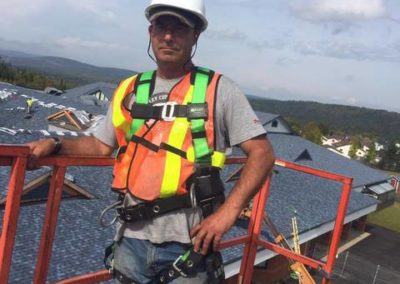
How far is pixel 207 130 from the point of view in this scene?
A: 285 cm

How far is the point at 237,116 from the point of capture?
282 cm

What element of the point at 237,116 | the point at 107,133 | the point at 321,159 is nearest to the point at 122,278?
the point at 107,133

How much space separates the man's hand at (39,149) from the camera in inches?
108

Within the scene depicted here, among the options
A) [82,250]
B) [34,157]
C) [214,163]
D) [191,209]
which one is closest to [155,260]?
[191,209]

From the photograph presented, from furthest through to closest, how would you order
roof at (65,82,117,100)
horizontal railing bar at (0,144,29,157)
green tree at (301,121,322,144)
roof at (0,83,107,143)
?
green tree at (301,121,322,144) < roof at (65,82,117,100) < roof at (0,83,107,143) < horizontal railing bar at (0,144,29,157)

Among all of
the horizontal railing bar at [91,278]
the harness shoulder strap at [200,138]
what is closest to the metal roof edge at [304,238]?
the horizontal railing bar at [91,278]

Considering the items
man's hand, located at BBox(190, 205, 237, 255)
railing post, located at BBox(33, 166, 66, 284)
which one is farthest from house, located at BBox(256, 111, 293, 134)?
man's hand, located at BBox(190, 205, 237, 255)

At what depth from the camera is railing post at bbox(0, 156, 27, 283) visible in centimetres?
258

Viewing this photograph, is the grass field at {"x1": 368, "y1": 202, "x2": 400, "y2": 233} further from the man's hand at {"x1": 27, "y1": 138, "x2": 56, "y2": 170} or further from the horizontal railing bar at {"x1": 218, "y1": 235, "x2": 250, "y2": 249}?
the man's hand at {"x1": 27, "y1": 138, "x2": 56, "y2": 170}

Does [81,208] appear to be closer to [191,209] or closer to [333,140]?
[191,209]

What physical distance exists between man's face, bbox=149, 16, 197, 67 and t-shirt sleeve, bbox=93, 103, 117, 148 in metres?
0.60

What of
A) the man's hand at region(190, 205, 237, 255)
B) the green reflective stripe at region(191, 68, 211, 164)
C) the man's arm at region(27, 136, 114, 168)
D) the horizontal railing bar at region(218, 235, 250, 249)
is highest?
the green reflective stripe at region(191, 68, 211, 164)

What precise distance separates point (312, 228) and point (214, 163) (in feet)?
53.2

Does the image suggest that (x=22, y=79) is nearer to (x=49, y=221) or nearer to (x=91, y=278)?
(x=91, y=278)
